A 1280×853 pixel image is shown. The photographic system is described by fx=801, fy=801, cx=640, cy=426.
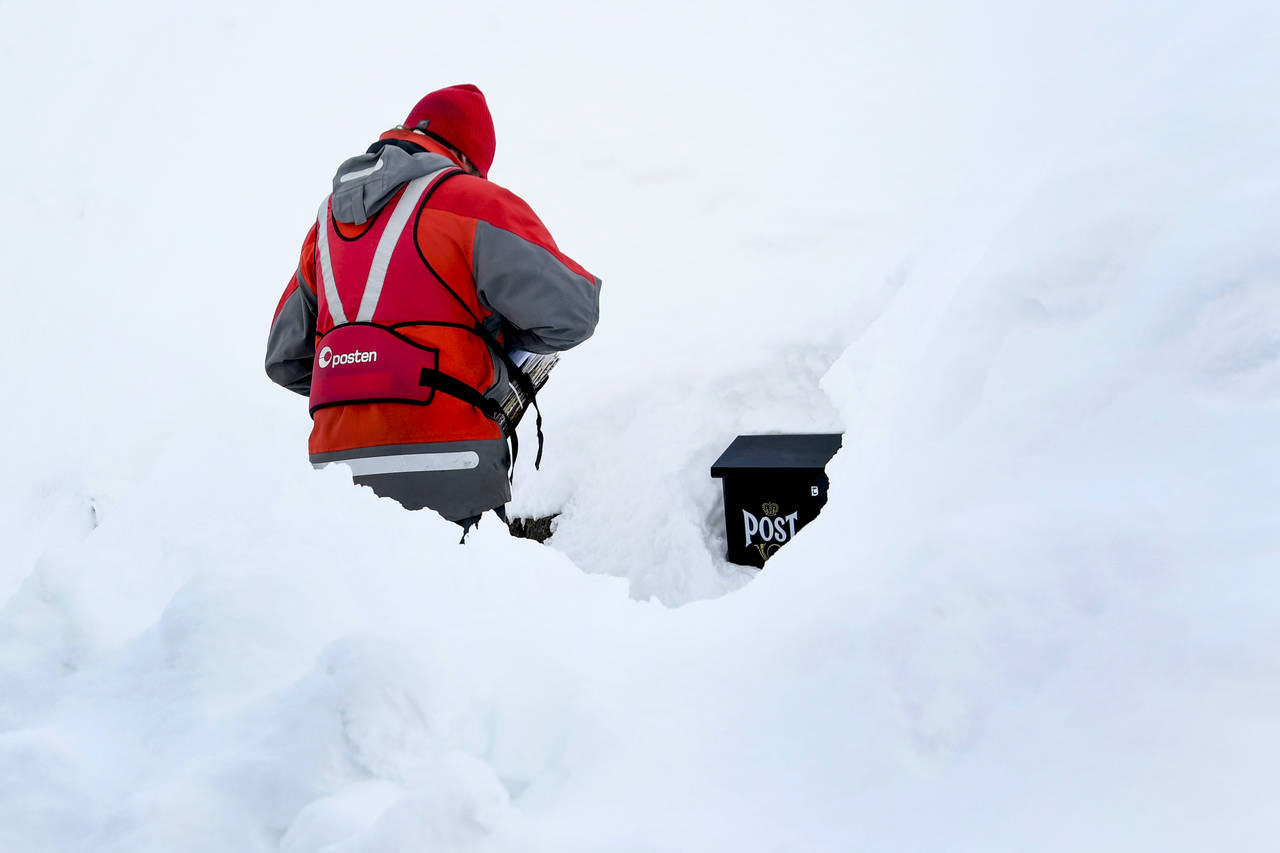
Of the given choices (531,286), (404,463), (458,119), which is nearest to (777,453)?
(531,286)

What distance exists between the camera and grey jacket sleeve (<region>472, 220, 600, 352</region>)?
1628mm

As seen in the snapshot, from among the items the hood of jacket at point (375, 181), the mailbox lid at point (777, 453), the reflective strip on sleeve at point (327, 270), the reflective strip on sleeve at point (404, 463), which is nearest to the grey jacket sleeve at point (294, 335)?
the reflective strip on sleeve at point (327, 270)

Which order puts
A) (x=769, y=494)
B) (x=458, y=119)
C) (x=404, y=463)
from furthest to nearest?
1. (x=769, y=494)
2. (x=458, y=119)
3. (x=404, y=463)

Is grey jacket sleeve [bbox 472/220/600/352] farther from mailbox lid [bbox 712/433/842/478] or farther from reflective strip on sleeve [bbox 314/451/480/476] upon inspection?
mailbox lid [bbox 712/433/842/478]

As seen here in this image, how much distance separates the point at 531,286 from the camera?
5.41 ft

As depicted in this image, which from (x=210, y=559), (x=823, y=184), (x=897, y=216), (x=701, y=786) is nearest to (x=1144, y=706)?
(x=701, y=786)

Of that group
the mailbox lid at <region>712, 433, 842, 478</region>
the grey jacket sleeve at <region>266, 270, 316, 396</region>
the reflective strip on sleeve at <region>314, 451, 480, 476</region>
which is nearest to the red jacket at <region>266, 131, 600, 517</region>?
the reflective strip on sleeve at <region>314, 451, 480, 476</region>

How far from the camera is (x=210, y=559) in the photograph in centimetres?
79

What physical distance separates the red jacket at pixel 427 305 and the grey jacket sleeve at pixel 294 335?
206 mm

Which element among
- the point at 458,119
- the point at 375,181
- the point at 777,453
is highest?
the point at 458,119

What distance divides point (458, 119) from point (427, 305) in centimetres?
57

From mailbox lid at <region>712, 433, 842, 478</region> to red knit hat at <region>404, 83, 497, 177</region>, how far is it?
1.09 metres

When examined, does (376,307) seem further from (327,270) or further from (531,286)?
(531,286)

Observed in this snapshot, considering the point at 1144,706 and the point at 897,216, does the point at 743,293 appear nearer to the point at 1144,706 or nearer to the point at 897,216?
the point at 897,216
